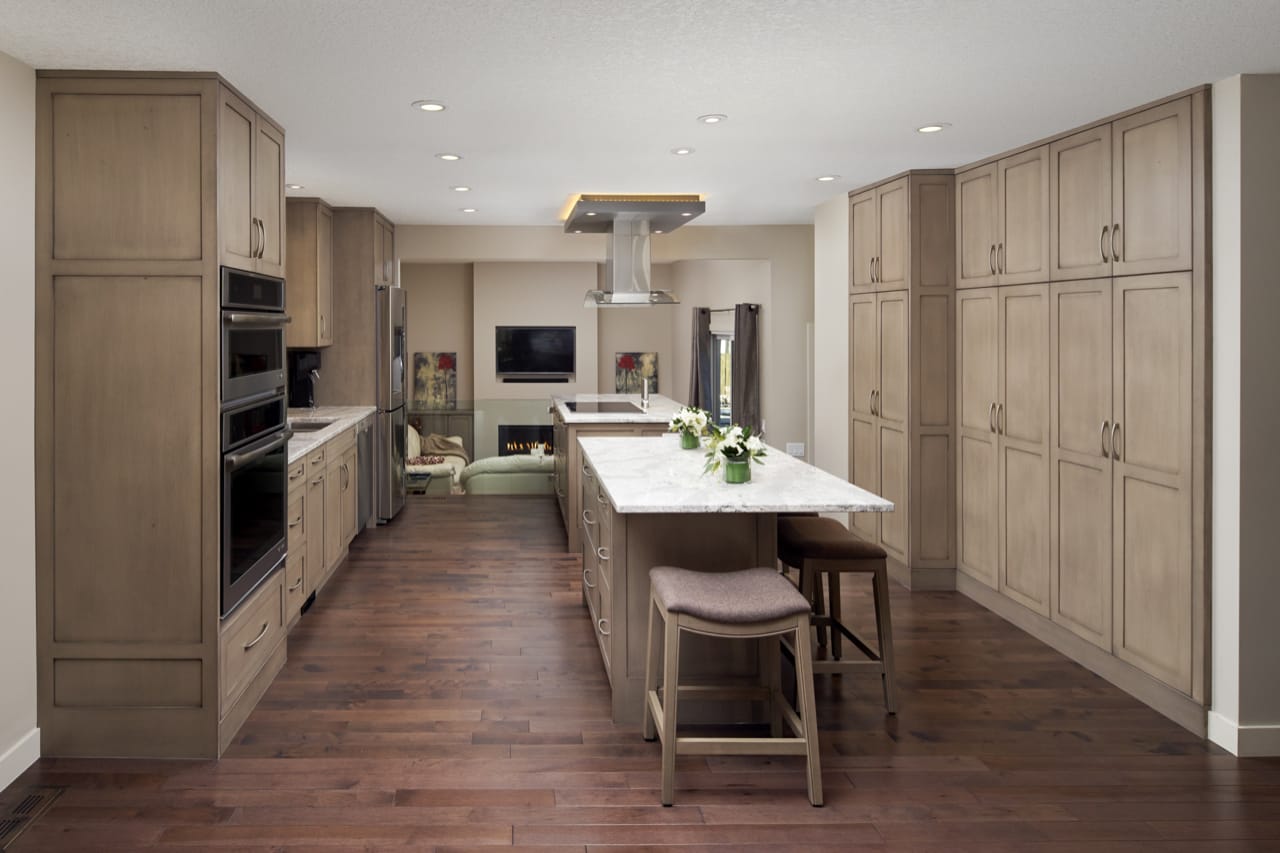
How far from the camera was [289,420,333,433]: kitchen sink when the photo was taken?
20.1ft

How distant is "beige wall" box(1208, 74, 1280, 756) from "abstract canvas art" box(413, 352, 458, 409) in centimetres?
986

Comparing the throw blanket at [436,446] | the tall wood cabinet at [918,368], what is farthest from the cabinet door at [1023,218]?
the throw blanket at [436,446]

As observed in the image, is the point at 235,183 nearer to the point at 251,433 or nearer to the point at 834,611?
the point at 251,433

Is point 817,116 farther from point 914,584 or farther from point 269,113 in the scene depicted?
point 914,584

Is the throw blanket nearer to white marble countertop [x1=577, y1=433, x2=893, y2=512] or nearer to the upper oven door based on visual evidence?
white marble countertop [x1=577, y1=433, x2=893, y2=512]

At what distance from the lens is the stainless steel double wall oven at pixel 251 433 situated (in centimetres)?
341

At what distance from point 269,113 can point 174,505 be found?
1699 mm

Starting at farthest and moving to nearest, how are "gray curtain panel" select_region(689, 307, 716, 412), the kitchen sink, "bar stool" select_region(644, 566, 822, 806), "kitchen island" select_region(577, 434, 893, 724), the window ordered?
"gray curtain panel" select_region(689, 307, 716, 412) → the window → the kitchen sink → "kitchen island" select_region(577, 434, 893, 724) → "bar stool" select_region(644, 566, 822, 806)

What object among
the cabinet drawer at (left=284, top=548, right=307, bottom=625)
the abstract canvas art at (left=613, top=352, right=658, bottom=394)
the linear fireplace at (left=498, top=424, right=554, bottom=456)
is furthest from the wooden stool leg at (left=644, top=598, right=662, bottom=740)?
the abstract canvas art at (left=613, top=352, right=658, bottom=394)

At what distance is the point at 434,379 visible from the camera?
12.4 m

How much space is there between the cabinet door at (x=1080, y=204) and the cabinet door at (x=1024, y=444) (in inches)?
9.2

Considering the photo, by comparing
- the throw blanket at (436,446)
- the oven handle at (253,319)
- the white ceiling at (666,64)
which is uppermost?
the white ceiling at (666,64)

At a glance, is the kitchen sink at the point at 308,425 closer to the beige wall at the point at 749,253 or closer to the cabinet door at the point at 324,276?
the cabinet door at the point at 324,276

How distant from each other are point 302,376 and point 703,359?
220 inches
